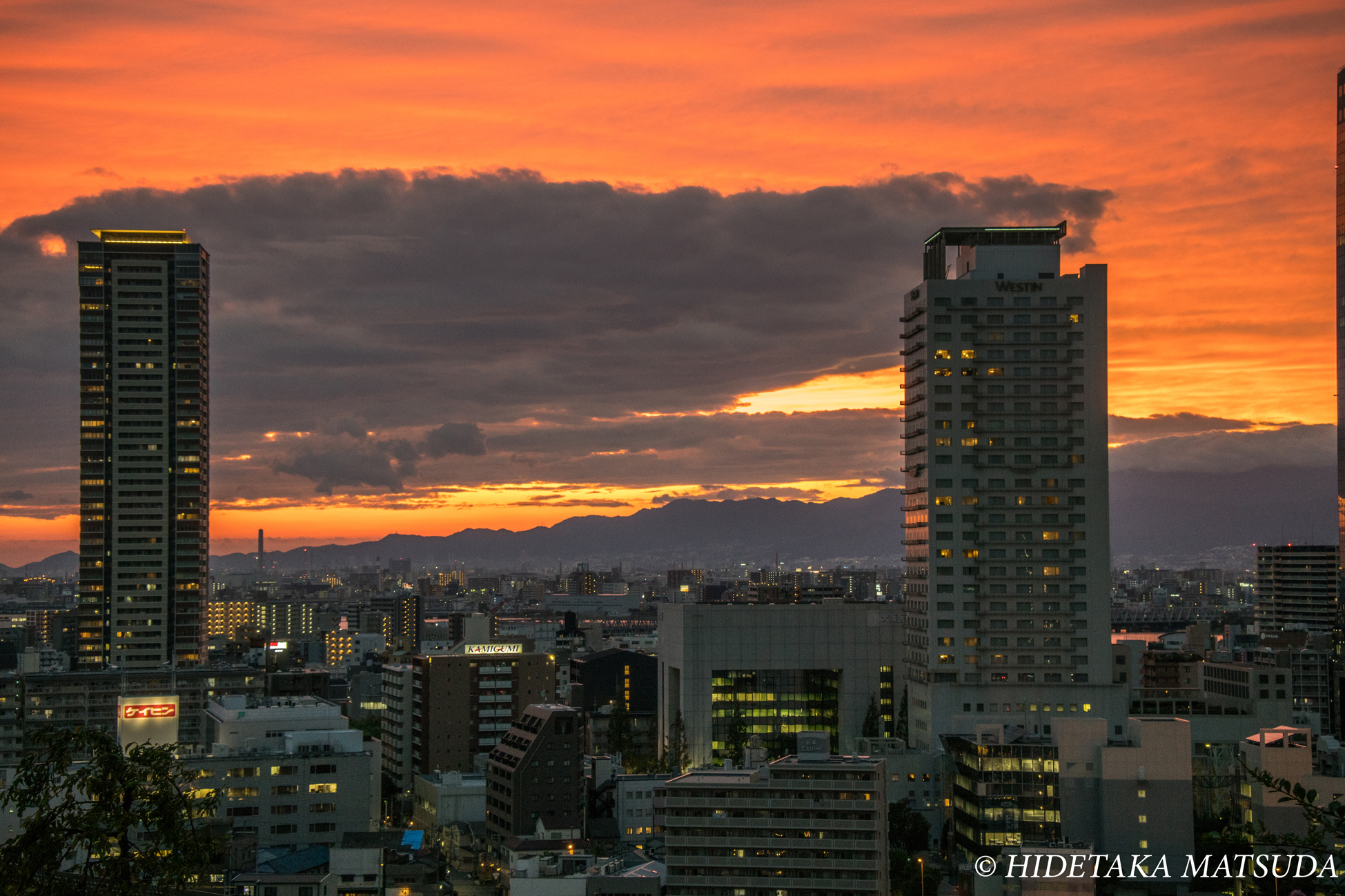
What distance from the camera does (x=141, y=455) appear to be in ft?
586

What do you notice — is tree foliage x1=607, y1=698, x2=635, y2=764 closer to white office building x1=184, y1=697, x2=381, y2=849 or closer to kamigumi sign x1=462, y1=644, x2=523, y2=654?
kamigumi sign x1=462, y1=644, x2=523, y2=654

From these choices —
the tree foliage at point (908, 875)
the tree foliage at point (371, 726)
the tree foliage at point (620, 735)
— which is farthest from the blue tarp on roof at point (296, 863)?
the tree foliage at point (371, 726)

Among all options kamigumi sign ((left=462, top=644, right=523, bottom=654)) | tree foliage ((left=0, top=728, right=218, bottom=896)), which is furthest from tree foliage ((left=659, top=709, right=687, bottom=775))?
tree foliage ((left=0, top=728, right=218, bottom=896))

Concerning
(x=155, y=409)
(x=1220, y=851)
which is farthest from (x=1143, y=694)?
(x=155, y=409)

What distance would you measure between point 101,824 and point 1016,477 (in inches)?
4508

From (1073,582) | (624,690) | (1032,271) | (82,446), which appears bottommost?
(624,690)

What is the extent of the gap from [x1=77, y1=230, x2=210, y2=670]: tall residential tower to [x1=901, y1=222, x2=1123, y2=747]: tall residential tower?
103 meters

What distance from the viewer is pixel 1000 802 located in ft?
291

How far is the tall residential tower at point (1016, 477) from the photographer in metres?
121

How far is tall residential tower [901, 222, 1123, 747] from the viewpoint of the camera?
121 metres

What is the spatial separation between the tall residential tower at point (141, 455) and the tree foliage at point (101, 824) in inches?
6730

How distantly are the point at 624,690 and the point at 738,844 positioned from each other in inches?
3882

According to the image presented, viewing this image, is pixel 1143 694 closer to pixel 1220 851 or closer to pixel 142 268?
pixel 1220 851

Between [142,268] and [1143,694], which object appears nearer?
[1143,694]
